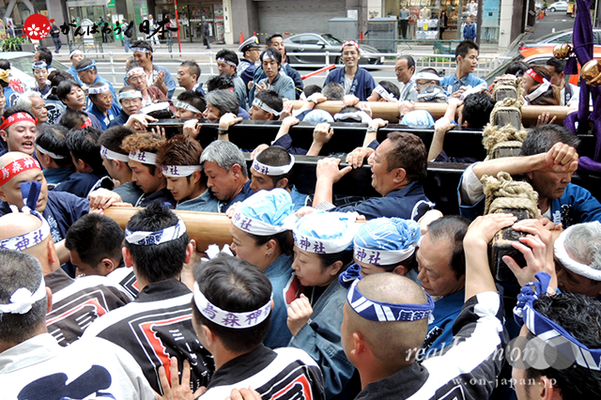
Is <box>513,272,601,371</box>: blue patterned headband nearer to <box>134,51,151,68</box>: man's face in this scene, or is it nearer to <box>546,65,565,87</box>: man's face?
<box>546,65,565,87</box>: man's face

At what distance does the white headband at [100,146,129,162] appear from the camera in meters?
3.58

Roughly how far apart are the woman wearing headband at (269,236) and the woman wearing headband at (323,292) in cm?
11

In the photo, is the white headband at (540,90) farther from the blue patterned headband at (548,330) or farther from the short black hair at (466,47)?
the blue patterned headband at (548,330)

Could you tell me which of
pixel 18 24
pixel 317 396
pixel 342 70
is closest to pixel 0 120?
pixel 342 70

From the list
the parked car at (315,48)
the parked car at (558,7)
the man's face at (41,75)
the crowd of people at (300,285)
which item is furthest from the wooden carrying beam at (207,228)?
the parked car at (558,7)

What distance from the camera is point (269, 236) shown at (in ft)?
7.73

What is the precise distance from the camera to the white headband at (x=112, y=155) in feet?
11.8

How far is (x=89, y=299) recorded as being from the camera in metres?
2.08

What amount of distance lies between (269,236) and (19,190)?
6.05 ft

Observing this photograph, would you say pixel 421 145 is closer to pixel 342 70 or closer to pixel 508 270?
pixel 508 270

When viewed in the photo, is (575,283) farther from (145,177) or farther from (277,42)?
(277,42)

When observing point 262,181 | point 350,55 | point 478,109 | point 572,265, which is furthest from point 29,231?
point 350,55

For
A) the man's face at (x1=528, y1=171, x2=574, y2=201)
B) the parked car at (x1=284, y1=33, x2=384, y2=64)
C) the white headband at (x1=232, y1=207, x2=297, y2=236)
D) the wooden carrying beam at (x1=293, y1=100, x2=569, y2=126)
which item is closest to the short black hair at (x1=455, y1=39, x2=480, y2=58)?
the wooden carrying beam at (x1=293, y1=100, x2=569, y2=126)

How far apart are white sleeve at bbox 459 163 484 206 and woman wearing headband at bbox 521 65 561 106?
2644mm
